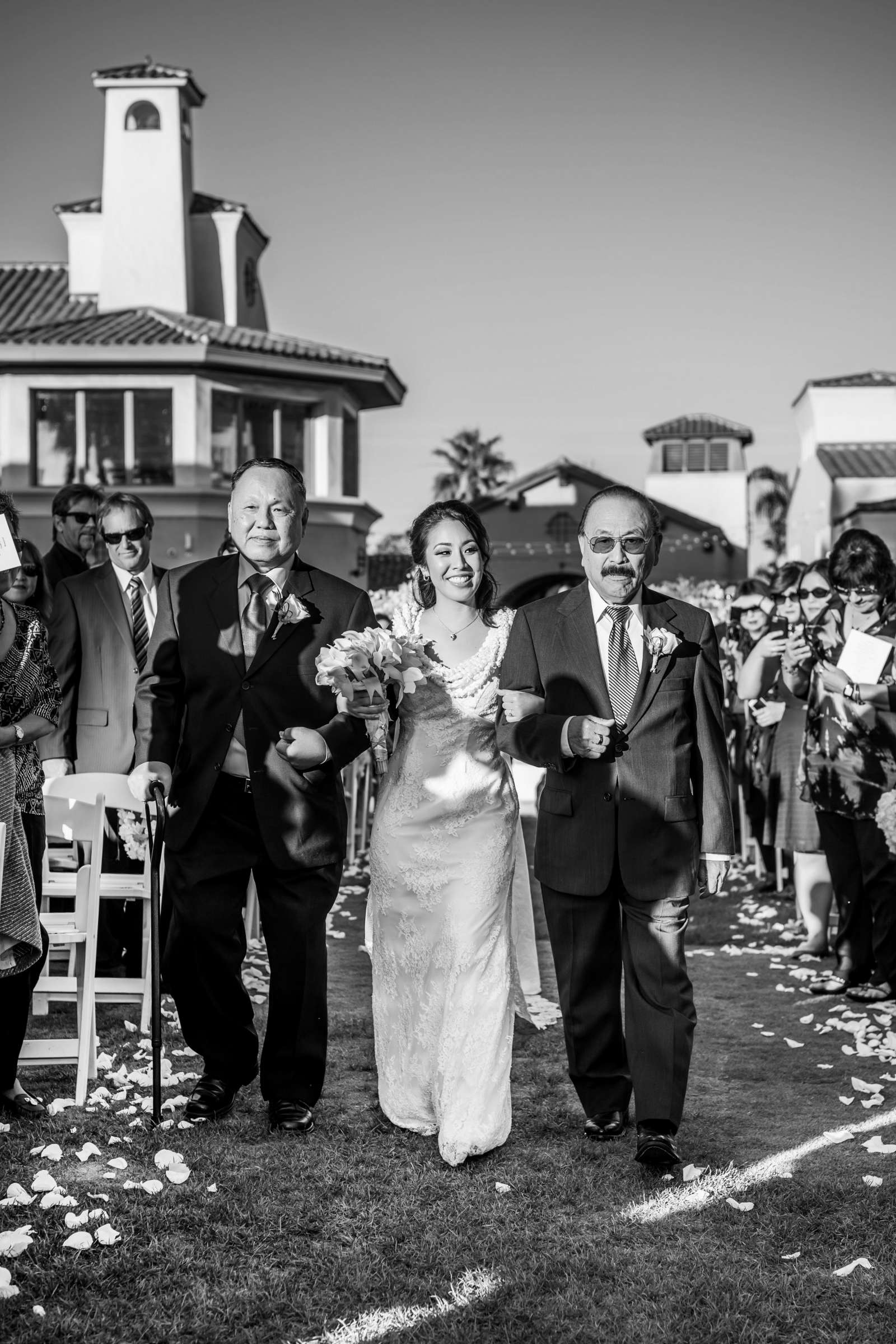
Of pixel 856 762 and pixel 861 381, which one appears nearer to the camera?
pixel 856 762

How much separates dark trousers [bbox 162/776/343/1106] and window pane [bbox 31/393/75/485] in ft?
79.7

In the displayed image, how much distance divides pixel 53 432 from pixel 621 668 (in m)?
25.4

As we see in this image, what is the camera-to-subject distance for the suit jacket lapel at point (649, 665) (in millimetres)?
4992

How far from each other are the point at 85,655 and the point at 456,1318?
450 cm

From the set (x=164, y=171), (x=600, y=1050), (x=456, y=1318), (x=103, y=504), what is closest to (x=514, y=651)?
(x=600, y=1050)

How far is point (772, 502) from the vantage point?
76375mm

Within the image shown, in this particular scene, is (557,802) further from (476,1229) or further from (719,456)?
(719,456)

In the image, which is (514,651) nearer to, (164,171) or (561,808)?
(561,808)

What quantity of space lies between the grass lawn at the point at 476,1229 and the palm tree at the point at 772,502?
7151 cm

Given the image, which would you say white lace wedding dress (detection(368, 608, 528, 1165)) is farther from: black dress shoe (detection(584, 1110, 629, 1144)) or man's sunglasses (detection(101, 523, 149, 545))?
man's sunglasses (detection(101, 523, 149, 545))

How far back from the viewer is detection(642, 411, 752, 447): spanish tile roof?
61656 mm

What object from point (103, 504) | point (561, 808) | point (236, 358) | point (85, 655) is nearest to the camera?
point (561, 808)

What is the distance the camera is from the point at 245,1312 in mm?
3787

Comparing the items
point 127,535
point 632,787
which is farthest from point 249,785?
point 127,535
